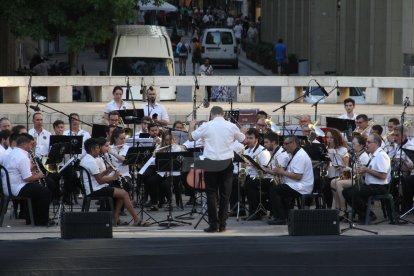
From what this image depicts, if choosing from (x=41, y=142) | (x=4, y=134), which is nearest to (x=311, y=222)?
(x=4, y=134)

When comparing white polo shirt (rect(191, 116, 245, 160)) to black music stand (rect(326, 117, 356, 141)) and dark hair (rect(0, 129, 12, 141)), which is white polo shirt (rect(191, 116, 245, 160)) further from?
black music stand (rect(326, 117, 356, 141))

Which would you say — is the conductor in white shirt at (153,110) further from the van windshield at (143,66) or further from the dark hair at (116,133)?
the van windshield at (143,66)

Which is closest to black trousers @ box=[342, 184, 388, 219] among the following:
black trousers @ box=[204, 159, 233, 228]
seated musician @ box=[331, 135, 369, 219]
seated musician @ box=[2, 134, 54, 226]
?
seated musician @ box=[331, 135, 369, 219]

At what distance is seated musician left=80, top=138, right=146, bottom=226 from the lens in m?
19.2

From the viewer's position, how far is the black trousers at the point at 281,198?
1934 centimetres

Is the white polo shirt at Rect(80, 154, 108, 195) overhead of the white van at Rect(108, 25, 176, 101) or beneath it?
beneath

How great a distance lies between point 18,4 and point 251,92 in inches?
313

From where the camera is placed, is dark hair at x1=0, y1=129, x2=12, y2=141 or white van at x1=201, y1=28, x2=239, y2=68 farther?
white van at x1=201, y1=28, x2=239, y2=68

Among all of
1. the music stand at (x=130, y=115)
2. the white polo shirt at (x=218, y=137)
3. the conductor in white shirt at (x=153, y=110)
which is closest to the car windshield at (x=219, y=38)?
the conductor in white shirt at (x=153, y=110)

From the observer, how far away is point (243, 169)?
67.4 ft

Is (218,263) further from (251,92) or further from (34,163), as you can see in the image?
(251,92)

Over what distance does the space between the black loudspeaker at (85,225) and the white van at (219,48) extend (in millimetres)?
38115

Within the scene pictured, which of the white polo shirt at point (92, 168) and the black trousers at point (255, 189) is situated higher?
the white polo shirt at point (92, 168)

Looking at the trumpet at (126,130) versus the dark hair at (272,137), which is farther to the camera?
the trumpet at (126,130)
